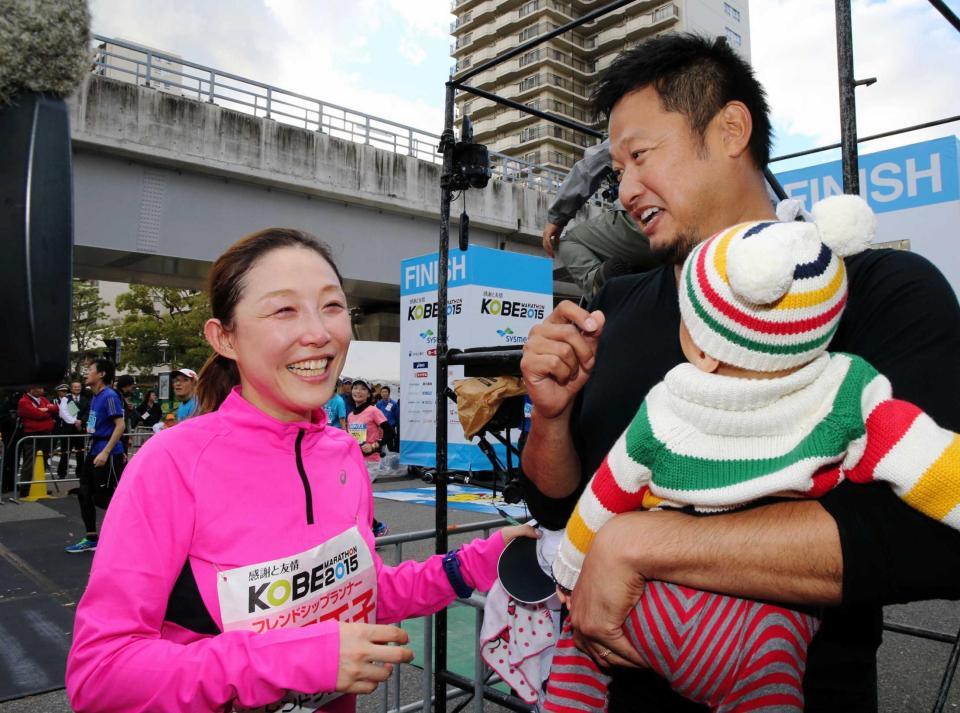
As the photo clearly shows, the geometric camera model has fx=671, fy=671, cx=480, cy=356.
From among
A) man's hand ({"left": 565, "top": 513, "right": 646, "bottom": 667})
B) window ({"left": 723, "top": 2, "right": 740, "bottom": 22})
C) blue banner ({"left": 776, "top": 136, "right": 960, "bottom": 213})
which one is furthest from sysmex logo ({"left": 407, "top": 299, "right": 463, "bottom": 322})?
window ({"left": 723, "top": 2, "right": 740, "bottom": 22})

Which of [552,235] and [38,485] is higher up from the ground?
[552,235]

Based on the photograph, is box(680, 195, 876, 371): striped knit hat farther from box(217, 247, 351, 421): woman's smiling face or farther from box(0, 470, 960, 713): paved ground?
box(0, 470, 960, 713): paved ground

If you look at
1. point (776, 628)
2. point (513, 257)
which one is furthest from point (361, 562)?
point (513, 257)

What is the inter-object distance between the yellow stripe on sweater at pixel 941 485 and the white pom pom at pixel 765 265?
0.32 m

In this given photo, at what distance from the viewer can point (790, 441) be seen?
41.1 inches

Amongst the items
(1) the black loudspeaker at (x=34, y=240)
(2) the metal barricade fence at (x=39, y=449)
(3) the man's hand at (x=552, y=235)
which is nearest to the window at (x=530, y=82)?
(2) the metal barricade fence at (x=39, y=449)

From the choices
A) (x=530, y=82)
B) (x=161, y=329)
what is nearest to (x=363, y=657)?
(x=161, y=329)

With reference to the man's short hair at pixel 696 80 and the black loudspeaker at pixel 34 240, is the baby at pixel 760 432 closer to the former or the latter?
the man's short hair at pixel 696 80

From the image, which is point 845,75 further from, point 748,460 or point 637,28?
point 637,28

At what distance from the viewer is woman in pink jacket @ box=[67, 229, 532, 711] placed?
127cm

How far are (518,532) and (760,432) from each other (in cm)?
102

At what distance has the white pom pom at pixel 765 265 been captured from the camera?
38.4 inches

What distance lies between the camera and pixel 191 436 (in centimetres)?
153

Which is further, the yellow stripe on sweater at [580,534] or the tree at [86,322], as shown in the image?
the tree at [86,322]
